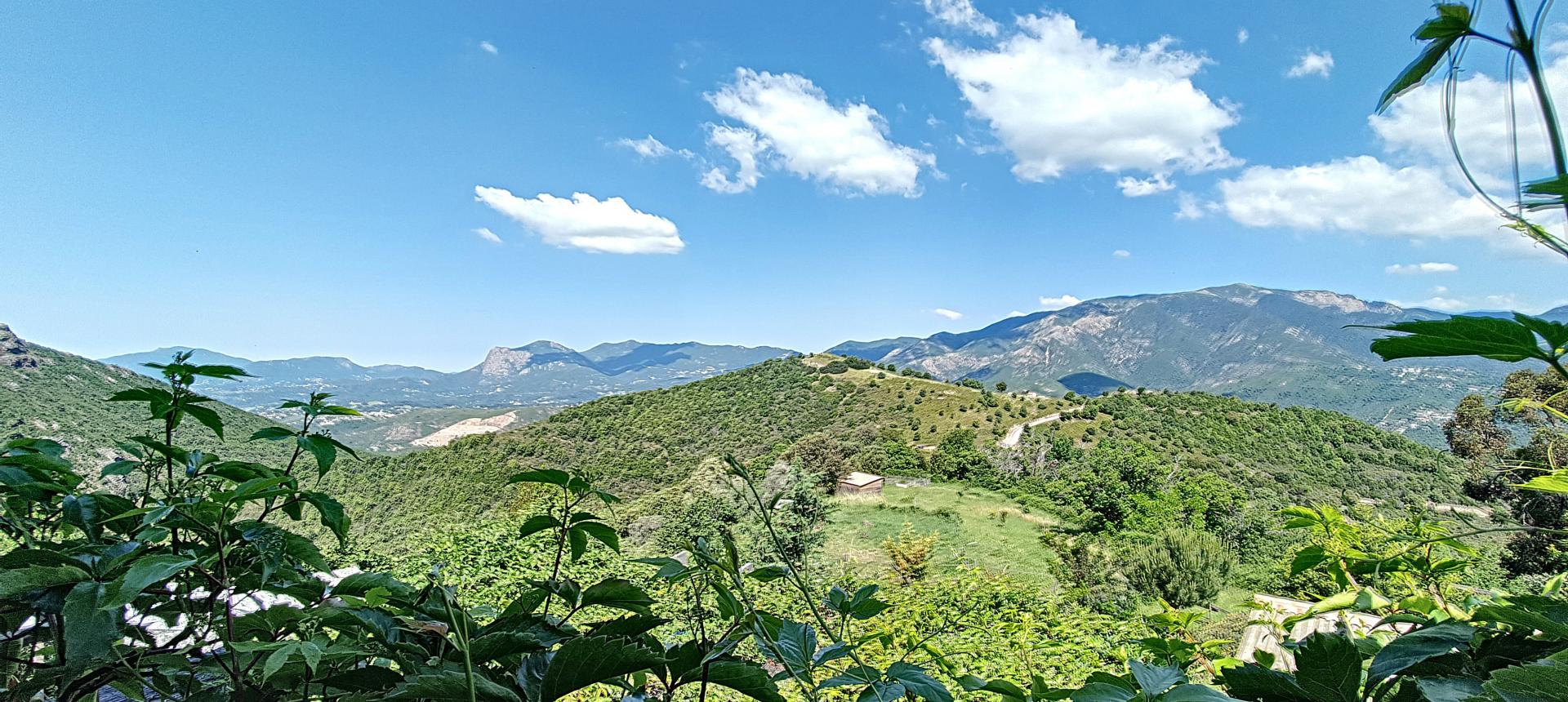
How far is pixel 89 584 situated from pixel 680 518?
10.8 m

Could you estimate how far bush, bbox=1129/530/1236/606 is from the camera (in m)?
8.76

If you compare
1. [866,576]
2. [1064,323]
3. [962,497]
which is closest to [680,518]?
[866,576]

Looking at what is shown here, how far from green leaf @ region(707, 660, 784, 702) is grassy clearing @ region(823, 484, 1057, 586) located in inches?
334

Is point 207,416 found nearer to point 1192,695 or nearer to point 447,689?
point 447,689

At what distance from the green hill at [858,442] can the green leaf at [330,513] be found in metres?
22.2

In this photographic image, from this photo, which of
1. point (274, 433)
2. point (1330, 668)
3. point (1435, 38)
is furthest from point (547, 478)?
point (1435, 38)

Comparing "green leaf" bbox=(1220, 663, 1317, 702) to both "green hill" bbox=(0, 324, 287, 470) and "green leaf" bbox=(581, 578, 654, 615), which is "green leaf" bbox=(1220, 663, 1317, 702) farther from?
"green hill" bbox=(0, 324, 287, 470)

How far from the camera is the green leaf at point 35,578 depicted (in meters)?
0.45

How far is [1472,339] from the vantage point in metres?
0.37

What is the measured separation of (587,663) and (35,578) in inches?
16.8

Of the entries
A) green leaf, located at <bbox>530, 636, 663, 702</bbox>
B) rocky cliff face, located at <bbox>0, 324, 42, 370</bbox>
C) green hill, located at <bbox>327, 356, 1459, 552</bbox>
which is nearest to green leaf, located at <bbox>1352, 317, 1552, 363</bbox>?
green leaf, located at <bbox>530, 636, 663, 702</bbox>

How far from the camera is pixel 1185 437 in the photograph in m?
34.7

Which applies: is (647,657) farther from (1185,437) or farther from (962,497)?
(1185,437)

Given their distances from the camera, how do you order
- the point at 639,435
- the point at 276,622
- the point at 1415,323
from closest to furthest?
the point at 1415,323
the point at 276,622
the point at 639,435
